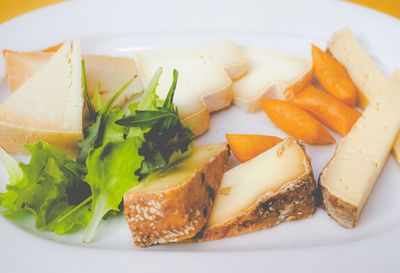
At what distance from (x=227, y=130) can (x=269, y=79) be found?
0.43 meters

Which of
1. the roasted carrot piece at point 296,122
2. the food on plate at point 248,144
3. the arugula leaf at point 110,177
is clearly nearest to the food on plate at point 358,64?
the roasted carrot piece at point 296,122

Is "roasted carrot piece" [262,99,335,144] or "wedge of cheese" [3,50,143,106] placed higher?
"wedge of cheese" [3,50,143,106]

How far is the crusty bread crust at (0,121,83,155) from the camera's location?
2.27 metres

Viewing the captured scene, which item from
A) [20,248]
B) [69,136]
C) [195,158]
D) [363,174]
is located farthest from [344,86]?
[20,248]

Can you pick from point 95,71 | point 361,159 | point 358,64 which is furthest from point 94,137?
point 358,64

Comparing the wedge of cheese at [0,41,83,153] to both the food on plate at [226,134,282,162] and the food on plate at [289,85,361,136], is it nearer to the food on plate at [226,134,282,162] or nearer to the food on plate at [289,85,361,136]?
the food on plate at [226,134,282,162]

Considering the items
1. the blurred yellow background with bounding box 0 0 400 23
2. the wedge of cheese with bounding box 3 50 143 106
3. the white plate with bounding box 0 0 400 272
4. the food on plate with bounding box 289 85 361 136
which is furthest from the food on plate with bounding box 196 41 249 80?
the blurred yellow background with bounding box 0 0 400 23

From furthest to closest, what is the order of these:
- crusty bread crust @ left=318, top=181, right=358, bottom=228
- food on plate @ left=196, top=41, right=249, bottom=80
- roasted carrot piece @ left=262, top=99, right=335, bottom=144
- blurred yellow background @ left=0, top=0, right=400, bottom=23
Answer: blurred yellow background @ left=0, top=0, right=400, bottom=23 < food on plate @ left=196, top=41, right=249, bottom=80 < roasted carrot piece @ left=262, top=99, right=335, bottom=144 < crusty bread crust @ left=318, top=181, right=358, bottom=228

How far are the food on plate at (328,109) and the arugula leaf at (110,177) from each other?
3.64 feet

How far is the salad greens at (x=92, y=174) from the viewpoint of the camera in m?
2.02

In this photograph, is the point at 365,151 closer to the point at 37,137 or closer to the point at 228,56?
the point at 228,56

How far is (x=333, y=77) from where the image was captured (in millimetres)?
2719

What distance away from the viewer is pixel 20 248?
193cm

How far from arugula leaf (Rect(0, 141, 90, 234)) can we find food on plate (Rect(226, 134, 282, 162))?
776 millimetres
